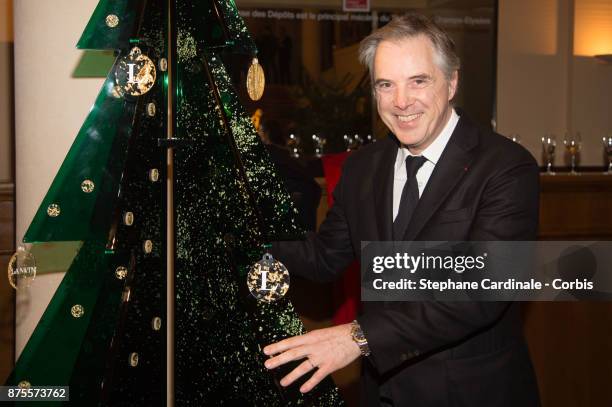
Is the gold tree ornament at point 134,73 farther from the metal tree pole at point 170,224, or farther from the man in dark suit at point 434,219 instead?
the man in dark suit at point 434,219

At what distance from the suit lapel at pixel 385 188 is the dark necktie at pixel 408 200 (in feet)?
0.05

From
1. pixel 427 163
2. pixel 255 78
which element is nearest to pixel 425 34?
pixel 427 163

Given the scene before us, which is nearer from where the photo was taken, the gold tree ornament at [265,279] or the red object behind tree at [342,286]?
the gold tree ornament at [265,279]

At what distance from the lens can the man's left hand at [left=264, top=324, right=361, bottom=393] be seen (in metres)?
1.11

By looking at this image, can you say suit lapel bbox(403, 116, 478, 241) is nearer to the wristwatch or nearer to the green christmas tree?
the wristwatch

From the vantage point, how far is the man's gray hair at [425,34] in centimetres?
134

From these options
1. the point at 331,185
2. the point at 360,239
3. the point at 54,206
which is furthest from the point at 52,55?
the point at 331,185

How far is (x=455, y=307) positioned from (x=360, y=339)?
0.18 m

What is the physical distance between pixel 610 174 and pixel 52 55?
2719 mm

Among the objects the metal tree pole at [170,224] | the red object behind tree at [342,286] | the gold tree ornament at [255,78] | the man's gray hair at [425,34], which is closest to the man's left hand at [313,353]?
the metal tree pole at [170,224]

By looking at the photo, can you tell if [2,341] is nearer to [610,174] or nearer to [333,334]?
[333,334]

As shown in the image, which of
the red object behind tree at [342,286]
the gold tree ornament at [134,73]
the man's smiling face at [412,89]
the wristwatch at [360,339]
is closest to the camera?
the gold tree ornament at [134,73]
